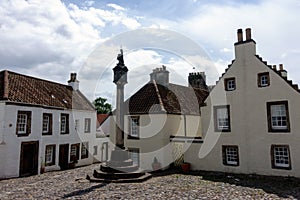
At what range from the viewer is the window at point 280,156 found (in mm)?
15750

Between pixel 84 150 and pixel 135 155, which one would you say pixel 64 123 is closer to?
pixel 84 150

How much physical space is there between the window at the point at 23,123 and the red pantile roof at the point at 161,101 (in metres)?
8.37

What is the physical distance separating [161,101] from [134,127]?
11.3 feet

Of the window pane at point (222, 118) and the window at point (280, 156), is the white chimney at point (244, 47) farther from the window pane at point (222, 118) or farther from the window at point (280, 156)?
the window at point (280, 156)

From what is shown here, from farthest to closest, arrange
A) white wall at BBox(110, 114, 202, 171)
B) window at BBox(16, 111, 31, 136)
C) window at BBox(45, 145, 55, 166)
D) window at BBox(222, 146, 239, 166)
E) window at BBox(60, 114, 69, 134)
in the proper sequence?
window at BBox(60, 114, 69, 134) < window at BBox(45, 145, 55, 166) < white wall at BBox(110, 114, 202, 171) < window at BBox(16, 111, 31, 136) < window at BBox(222, 146, 239, 166)

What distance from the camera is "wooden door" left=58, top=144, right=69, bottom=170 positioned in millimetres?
24156

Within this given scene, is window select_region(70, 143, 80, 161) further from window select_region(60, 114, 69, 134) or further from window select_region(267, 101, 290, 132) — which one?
→ window select_region(267, 101, 290, 132)

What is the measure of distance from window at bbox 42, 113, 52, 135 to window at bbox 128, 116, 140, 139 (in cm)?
764

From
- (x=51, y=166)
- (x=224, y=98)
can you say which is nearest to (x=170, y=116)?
→ (x=224, y=98)

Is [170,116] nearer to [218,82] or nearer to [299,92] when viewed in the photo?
[218,82]

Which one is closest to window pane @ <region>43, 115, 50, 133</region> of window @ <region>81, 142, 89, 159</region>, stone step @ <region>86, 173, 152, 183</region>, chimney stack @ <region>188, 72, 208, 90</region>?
window @ <region>81, 142, 89, 159</region>

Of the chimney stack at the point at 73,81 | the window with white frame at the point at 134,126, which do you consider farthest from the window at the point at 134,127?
the chimney stack at the point at 73,81

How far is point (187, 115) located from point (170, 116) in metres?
3.19

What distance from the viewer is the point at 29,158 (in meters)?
20.7
